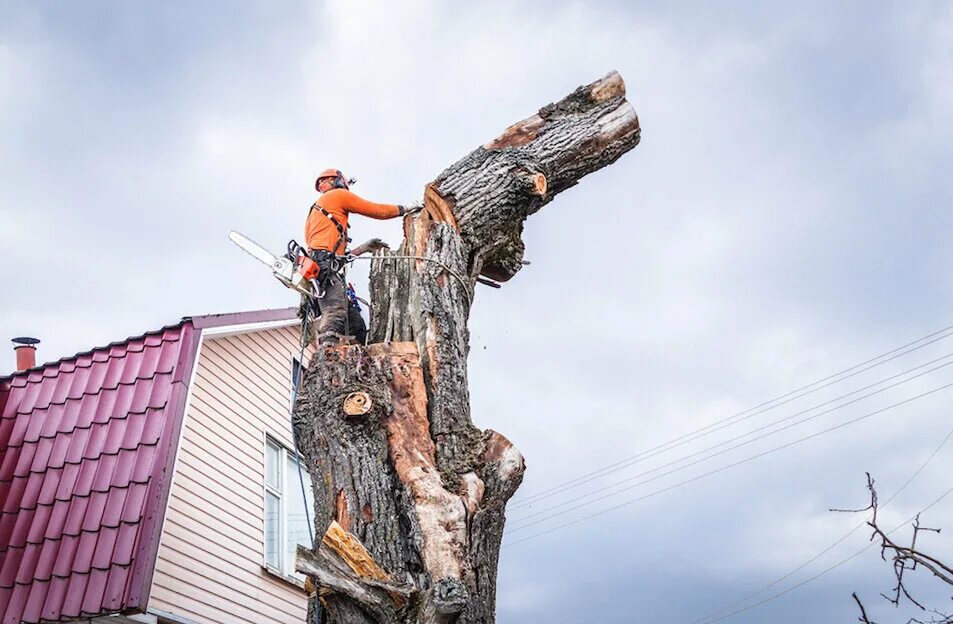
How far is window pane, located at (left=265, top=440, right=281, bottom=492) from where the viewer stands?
11.2 meters

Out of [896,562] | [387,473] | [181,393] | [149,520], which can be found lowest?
[896,562]

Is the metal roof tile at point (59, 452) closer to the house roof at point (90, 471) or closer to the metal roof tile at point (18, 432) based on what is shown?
the house roof at point (90, 471)

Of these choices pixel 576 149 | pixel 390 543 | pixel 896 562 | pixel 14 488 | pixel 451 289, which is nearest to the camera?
pixel 896 562

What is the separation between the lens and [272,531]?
1089cm

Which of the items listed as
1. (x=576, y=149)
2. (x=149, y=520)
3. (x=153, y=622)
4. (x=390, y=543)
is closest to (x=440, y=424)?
(x=390, y=543)

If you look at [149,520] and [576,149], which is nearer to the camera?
[576,149]

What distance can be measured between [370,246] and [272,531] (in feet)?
16.3

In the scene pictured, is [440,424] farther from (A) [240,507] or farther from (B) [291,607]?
(B) [291,607]

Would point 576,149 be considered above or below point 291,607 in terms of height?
above

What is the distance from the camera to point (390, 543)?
15.1ft

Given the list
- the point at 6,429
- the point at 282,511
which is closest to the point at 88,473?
the point at 6,429

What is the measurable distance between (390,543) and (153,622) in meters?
4.63

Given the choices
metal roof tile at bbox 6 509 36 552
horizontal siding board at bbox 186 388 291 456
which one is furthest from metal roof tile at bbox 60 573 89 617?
horizontal siding board at bbox 186 388 291 456

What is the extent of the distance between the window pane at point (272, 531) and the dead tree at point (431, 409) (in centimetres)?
558
